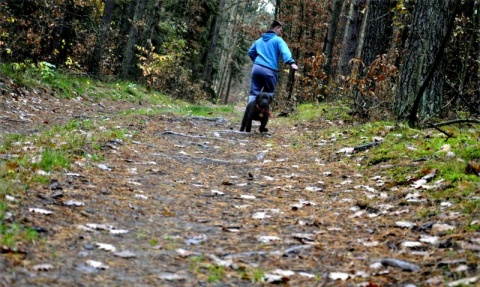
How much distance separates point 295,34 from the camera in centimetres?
2780

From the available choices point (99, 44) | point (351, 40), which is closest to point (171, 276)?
point (351, 40)

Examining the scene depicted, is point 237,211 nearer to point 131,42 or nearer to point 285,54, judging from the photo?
point 285,54

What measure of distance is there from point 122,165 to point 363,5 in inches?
446

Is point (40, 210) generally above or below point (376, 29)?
below

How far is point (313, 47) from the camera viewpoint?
27281 mm

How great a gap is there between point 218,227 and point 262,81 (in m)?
6.39

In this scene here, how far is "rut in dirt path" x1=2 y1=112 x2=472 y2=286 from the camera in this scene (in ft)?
10.1

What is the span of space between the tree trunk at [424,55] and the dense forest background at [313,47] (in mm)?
18

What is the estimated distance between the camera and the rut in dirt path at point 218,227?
3088 mm

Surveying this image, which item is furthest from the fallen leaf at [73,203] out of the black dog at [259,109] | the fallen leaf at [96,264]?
the black dog at [259,109]

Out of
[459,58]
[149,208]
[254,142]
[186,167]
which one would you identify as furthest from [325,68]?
[149,208]

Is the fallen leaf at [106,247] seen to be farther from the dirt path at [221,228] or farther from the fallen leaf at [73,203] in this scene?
the fallen leaf at [73,203]

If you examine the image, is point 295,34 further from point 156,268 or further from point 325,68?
point 156,268

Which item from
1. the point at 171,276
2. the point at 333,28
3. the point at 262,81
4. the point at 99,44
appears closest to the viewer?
the point at 171,276
